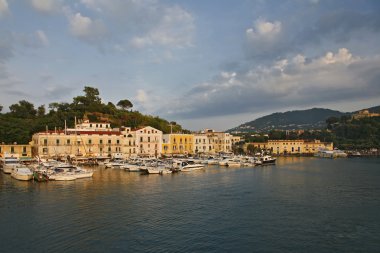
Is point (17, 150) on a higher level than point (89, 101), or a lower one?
lower

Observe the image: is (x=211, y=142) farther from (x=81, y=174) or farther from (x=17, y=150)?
(x=81, y=174)

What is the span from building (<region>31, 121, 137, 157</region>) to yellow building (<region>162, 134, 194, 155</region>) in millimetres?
8470

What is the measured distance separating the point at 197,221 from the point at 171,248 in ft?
17.5

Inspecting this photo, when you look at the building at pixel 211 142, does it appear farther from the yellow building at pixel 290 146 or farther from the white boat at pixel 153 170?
the white boat at pixel 153 170

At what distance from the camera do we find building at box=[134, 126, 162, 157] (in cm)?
7488

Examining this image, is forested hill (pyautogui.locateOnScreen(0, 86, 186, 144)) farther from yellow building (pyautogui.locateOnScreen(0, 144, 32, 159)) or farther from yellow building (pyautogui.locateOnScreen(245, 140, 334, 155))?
yellow building (pyautogui.locateOnScreen(245, 140, 334, 155))

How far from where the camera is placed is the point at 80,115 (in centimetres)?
8938

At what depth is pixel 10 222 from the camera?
2255cm

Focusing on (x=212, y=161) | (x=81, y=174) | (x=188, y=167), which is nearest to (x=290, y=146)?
(x=212, y=161)

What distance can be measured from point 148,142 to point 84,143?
13.8 meters

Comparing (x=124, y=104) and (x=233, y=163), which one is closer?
(x=233, y=163)

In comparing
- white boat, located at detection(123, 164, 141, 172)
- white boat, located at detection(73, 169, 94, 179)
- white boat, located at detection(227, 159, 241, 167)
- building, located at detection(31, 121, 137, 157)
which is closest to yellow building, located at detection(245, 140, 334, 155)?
white boat, located at detection(227, 159, 241, 167)

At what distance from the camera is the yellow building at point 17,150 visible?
66.5m

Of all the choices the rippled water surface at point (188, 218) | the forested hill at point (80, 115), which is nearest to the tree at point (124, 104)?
the forested hill at point (80, 115)
